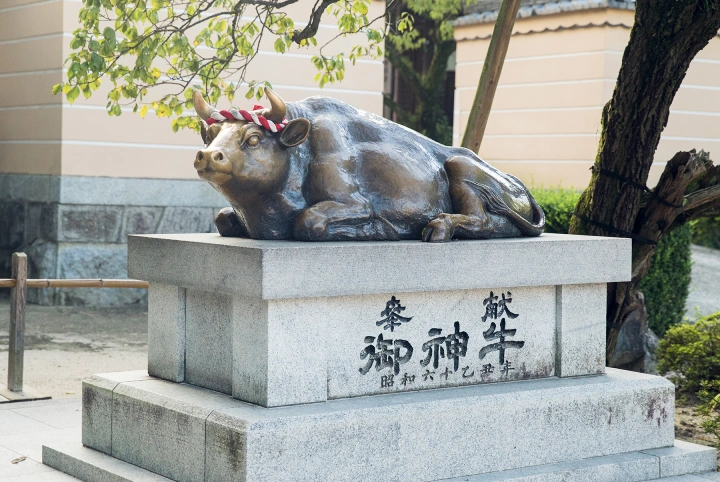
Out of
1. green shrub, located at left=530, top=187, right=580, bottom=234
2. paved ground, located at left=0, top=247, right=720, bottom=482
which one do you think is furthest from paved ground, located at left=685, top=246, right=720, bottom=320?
green shrub, located at left=530, top=187, right=580, bottom=234

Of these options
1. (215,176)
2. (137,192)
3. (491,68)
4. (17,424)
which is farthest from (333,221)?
(137,192)

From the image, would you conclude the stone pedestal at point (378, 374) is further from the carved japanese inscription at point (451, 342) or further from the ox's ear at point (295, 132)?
the ox's ear at point (295, 132)

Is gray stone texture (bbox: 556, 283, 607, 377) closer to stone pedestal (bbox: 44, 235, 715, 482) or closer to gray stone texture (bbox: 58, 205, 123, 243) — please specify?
stone pedestal (bbox: 44, 235, 715, 482)

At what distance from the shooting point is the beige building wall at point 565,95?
45.8ft

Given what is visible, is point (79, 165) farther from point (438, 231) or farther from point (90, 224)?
point (438, 231)

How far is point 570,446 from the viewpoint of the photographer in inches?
213

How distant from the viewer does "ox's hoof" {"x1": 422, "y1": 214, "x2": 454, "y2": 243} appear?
207 inches

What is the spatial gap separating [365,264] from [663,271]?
6235 mm

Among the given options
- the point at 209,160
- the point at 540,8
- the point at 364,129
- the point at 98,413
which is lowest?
the point at 98,413

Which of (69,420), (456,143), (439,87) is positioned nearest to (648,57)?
(69,420)

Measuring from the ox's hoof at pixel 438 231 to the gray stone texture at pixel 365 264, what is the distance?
114mm

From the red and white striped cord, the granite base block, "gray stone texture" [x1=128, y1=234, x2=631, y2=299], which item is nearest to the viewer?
the granite base block

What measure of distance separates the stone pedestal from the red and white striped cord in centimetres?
64

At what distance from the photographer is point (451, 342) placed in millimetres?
5312
